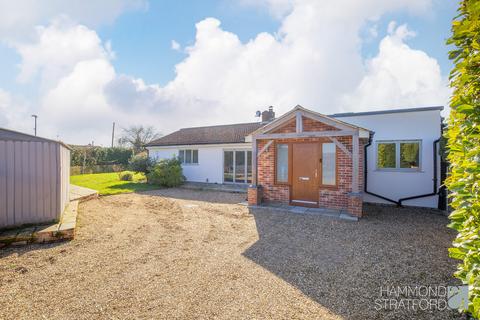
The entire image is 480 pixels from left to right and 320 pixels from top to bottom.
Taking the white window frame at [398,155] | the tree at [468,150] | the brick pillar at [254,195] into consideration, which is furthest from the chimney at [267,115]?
the tree at [468,150]

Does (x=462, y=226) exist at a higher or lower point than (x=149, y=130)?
lower

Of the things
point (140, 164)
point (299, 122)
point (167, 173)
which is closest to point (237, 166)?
point (167, 173)

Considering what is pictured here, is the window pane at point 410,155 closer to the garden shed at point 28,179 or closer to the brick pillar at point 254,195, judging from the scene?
the brick pillar at point 254,195

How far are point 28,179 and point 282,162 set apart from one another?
8128 mm

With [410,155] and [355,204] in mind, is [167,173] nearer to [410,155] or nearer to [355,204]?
[355,204]

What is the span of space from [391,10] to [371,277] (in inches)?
309

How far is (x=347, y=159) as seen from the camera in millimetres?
8242

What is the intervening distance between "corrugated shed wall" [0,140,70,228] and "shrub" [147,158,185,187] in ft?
30.1

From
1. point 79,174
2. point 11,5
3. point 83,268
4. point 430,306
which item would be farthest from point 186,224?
point 79,174

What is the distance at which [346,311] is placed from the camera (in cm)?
302

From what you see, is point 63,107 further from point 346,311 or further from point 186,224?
point 346,311

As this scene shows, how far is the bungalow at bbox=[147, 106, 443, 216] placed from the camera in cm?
831

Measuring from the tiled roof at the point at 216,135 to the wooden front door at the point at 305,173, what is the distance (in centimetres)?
572

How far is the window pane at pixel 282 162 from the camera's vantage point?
9.44m
